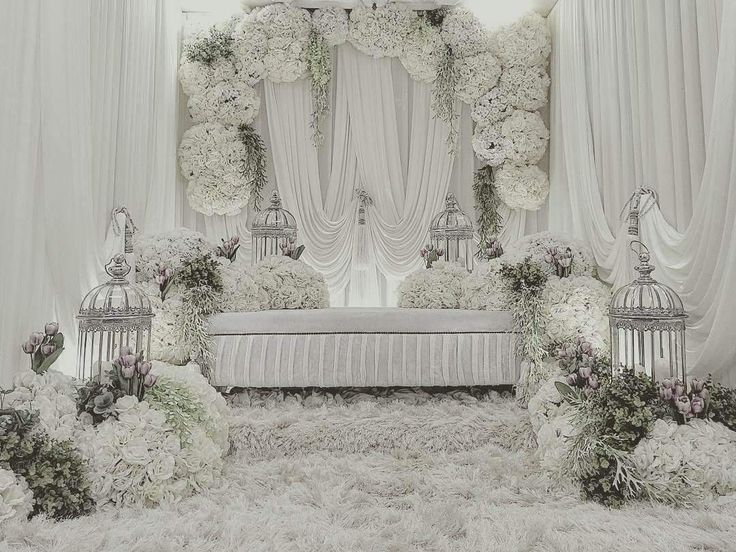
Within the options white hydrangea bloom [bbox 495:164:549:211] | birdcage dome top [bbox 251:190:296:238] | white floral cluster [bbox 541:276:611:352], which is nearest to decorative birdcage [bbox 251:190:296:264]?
birdcage dome top [bbox 251:190:296:238]

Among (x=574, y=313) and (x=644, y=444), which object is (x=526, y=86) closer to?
(x=574, y=313)

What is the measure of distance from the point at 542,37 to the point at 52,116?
14.3 feet

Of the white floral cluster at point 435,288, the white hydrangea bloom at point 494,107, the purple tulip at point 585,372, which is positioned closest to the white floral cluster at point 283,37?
the white hydrangea bloom at point 494,107

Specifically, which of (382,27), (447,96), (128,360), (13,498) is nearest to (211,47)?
(382,27)

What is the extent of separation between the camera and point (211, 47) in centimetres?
543

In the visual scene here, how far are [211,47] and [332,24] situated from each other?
121 centimetres

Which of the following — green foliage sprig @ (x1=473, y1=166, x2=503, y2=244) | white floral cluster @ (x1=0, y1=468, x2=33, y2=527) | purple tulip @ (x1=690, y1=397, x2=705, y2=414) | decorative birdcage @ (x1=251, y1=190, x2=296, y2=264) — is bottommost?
white floral cluster @ (x1=0, y1=468, x2=33, y2=527)

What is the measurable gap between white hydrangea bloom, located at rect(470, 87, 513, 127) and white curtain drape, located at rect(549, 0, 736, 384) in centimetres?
60

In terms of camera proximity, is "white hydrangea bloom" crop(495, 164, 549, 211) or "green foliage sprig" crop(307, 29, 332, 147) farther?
"green foliage sprig" crop(307, 29, 332, 147)

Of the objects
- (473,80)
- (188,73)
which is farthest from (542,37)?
(188,73)

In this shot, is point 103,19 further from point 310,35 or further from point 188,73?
point 310,35

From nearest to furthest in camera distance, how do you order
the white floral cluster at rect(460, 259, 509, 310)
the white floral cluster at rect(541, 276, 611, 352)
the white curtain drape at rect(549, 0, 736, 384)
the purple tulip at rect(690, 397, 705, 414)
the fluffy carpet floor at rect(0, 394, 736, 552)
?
the fluffy carpet floor at rect(0, 394, 736, 552), the purple tulip at rect(690, 397, 705, 414), the white curtain drape at rect(549, 0, 736, 384), the white floral cluster at rect(541, 276, 611, 352), the white floral cluster at rect(460, 259, 509, 310)

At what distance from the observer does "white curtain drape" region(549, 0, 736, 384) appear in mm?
2543

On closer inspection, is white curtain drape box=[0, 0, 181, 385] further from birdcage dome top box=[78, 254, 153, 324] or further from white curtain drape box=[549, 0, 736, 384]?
white curtain drape box=[549, 0, 736, 384]
